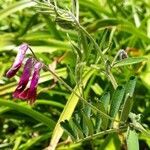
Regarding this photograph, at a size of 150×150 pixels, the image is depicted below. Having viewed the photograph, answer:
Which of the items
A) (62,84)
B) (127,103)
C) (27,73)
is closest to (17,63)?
(27,73)

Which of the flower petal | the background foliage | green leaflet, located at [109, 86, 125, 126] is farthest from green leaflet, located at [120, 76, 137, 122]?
the background foliage

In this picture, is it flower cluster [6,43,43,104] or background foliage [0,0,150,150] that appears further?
background foliage [0,0,150,150]

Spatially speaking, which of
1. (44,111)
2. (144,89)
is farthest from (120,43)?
(44,111)

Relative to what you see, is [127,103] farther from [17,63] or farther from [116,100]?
[17,63]

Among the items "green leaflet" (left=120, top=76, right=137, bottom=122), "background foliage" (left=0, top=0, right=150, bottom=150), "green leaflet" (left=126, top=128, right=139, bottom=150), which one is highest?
"background foliage" (left=0, top=0, right=150, bottom=150)

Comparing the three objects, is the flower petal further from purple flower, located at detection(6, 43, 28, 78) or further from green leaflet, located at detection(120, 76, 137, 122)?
green leaflet, located at detection(120, 76, 137, 122)

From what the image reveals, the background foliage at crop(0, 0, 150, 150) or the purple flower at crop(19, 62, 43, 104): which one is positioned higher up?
the background foliage at crop(0, 0, 150, 150)
